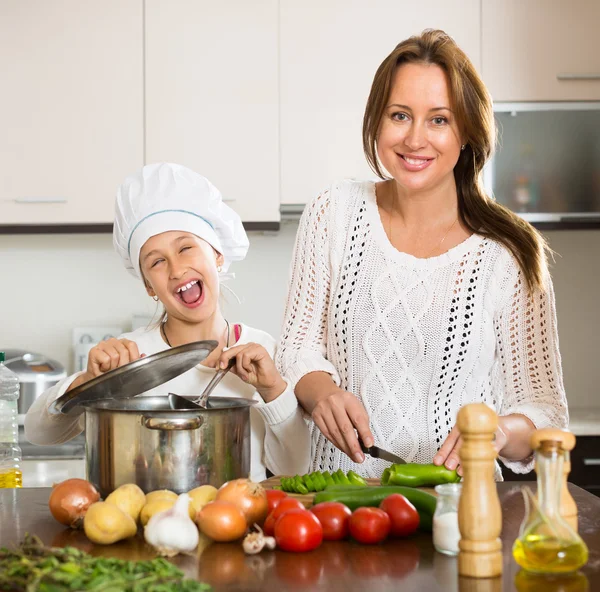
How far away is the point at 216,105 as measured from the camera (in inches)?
117

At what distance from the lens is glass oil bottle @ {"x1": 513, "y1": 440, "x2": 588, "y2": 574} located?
0.83 metres

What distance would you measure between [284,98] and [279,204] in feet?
1.15

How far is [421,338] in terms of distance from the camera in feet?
5.13

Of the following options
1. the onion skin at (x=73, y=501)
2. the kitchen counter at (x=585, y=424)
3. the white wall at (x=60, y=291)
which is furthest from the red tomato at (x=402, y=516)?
the white wall at (x=60, y=291)

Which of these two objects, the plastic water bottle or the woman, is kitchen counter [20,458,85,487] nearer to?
the plastic water bottle

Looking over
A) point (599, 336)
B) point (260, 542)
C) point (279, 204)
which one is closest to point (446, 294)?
point (260, 542)

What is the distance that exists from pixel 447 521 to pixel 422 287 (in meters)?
0.69

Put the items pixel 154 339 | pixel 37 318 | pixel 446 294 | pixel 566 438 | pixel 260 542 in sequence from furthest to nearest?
pixel 37 318
pixel 154 339
pixel 446 294
pixel 260 542
pixel 566 438

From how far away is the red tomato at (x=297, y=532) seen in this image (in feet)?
3.14

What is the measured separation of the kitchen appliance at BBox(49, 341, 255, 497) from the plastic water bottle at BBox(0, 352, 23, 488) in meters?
0.70

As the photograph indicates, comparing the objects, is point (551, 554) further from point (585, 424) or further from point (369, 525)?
point (585, 424)

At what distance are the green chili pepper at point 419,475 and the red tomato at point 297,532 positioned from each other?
0.93ft

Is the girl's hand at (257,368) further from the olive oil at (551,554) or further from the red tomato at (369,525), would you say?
the olive oil at (551,554)

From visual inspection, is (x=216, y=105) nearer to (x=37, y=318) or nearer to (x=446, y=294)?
(x=37, y=318)
